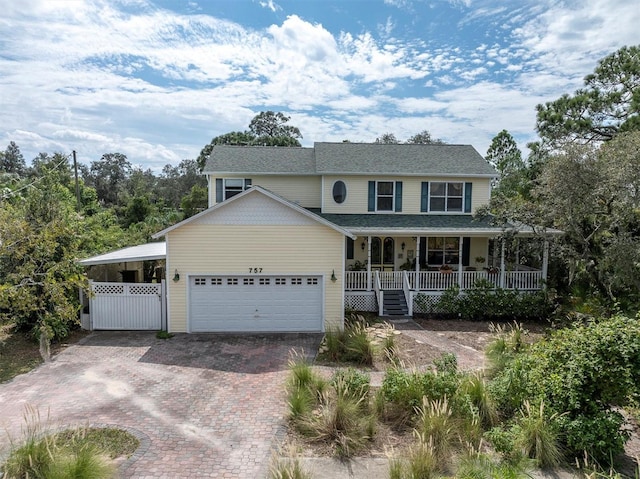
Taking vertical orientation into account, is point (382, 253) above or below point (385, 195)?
below

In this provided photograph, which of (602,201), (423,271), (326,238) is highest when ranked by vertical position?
(602,201)

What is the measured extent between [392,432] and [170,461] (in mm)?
3898

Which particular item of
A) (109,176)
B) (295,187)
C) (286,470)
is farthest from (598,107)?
(109,176)

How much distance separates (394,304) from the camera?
55.3 feet

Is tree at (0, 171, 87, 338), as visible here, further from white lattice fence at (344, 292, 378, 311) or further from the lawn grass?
white lattice fence at (344, 292, 378, 311)

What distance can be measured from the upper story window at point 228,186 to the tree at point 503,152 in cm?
2316

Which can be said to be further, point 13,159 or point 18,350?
point 13,159

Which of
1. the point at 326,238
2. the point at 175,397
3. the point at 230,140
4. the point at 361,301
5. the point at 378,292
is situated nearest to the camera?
the point at 175,397

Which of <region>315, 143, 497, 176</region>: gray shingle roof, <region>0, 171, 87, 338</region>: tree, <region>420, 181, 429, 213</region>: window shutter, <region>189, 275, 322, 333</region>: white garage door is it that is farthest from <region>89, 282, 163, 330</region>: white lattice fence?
<region>420, 181, 429, 213</region>: window shutter

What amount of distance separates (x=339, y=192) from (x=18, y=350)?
13152 mm

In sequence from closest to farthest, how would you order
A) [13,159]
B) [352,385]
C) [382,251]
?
[352,385]
[382,251]
[13,159]

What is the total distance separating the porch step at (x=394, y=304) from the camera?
54.5 feet

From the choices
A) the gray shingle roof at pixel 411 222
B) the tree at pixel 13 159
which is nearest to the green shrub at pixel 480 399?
the gray shingle roof at pixel 411 222

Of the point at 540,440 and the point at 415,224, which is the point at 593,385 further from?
the point at 415,224
